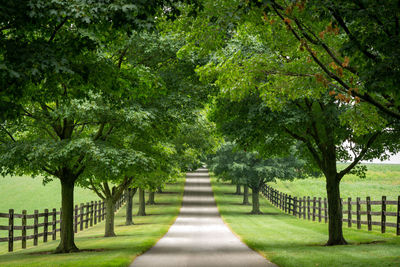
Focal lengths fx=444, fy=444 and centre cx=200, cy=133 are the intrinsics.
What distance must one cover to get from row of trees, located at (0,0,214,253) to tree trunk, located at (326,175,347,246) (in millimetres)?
5847

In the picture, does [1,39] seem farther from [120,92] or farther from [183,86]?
[183,86]

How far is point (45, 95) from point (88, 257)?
5.39 m

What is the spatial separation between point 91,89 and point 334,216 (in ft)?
34.5

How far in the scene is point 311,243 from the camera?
17.6 metres

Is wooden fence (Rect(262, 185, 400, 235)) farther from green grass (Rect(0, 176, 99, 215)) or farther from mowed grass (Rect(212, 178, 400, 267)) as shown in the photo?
green grass (Rect(0, 176, 99, 215))

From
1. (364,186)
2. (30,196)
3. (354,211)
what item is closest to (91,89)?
(354,211)

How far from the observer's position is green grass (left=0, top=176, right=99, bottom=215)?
141 feet

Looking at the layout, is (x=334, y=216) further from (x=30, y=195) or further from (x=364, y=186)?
(x=364, y=186)

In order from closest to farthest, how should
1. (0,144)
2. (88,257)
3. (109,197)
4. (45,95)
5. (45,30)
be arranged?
(45,30) → (45,95) → (88,257) → (0,144) → (109,197)

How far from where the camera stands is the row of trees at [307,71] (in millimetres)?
7176

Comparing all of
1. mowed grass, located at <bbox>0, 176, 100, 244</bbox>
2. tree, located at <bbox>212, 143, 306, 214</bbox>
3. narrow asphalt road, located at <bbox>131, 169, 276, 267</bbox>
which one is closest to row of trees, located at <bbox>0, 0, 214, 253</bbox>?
narrow asphalt road, located at <bbox>131, 169, 276, 267</bbox>

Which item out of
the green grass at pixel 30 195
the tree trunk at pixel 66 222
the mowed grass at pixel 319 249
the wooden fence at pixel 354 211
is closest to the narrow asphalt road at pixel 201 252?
the mowed grass at pixel 319 249

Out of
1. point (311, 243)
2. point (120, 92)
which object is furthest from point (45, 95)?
point (311, 243)

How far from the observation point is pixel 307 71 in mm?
11523
